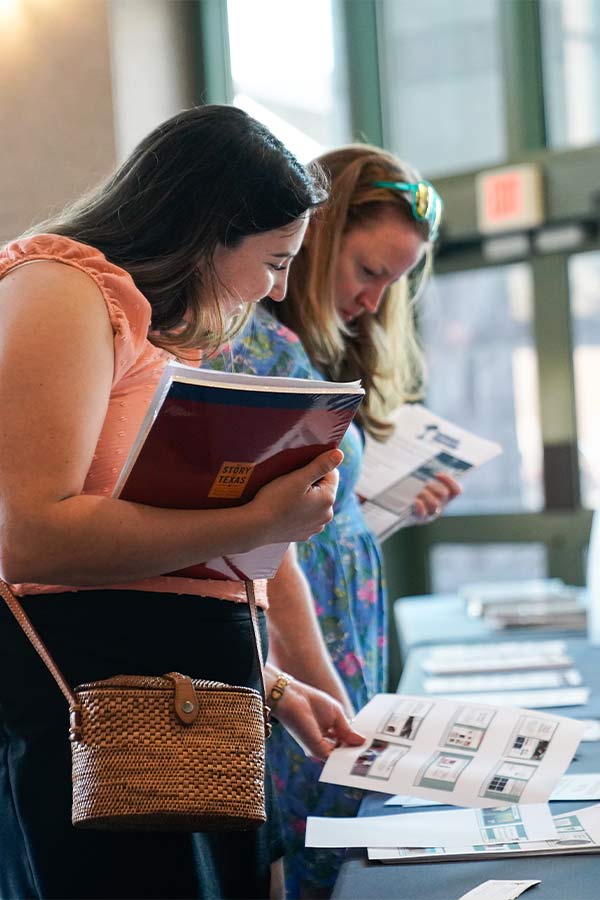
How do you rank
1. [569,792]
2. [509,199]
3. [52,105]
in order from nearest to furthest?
[569,792], [52,105], [509,199]

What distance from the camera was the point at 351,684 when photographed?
5.78ft

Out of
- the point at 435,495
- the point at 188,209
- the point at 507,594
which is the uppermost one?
the point at 188,209

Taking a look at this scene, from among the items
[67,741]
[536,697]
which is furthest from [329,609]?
[67,741]

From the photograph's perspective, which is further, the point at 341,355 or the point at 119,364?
the point at 341,355

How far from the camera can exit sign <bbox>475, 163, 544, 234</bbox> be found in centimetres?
460

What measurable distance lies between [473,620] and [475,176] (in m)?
2.37

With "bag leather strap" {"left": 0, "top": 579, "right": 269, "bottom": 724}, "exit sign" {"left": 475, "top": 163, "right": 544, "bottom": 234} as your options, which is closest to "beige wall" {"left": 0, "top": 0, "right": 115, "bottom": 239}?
"bag leather strap" {"left": 0, "top": 579, "right": 269, "bottom": 724}

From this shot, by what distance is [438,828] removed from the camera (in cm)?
125

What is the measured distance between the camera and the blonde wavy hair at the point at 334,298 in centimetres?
181

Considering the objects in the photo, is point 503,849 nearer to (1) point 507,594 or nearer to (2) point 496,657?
(2) point 496,657

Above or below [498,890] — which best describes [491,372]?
below

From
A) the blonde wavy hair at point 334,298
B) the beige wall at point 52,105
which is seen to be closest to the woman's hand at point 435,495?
the blonde wavy hair at point 334,298

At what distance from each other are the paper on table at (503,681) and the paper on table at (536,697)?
1.6 inches

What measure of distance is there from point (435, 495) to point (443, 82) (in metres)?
3.60
